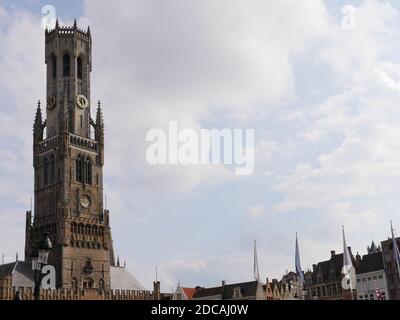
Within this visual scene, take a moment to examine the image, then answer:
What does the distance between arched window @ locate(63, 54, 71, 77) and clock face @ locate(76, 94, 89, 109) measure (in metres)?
4.68

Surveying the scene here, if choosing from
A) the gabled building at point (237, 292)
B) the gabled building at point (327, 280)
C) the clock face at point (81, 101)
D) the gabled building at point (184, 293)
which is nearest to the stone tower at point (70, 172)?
the clock face at point (81, 101)

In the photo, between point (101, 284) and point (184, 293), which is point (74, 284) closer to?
point (101, 284)

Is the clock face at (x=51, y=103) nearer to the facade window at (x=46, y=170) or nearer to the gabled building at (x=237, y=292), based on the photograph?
the facade window at (x=46, y=170)

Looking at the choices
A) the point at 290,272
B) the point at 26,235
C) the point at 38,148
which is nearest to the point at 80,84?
the point at 38,148

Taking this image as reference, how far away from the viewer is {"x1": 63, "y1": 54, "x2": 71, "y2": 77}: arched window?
109000mm

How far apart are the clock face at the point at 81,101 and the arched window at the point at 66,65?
468 centimetres

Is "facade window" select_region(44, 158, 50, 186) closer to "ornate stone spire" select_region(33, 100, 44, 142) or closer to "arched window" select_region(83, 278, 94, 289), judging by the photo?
"ornate stone spire" select_region(33, 100, 44, 142)

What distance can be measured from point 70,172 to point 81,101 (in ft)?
46.3

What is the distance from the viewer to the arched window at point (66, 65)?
109 metres

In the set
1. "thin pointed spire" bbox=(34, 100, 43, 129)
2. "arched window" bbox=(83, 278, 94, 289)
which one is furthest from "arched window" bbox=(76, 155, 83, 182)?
"arched window" bbox=(83, 278, 94, 289)
